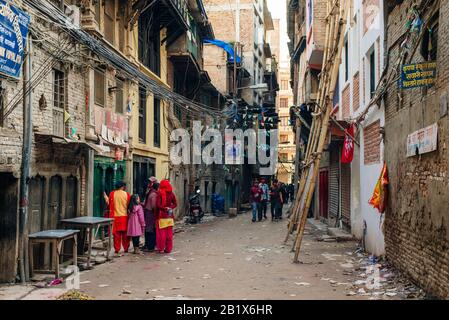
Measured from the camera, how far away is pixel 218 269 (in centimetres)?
1083

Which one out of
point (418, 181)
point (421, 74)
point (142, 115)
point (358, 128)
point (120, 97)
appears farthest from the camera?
point (142, 115)

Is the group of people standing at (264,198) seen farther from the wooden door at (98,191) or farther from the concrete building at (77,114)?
the wooden door at (98,191)

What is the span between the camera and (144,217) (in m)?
13.7

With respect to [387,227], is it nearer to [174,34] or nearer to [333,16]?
[333,16]

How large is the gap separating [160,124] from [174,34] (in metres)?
4.02

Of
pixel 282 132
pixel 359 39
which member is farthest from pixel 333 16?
pixel 282 132

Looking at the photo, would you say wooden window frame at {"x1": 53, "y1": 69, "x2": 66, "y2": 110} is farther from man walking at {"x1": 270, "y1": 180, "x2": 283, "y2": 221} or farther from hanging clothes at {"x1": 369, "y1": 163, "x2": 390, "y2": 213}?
man walking at {"x1": 270, "y1": 180, "x2": 283, "y2": 221}

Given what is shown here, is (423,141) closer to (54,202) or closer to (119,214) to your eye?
(54,202)

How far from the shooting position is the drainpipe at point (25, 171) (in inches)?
353

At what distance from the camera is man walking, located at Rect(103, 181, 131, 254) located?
12.8 m

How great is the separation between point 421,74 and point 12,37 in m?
6.27

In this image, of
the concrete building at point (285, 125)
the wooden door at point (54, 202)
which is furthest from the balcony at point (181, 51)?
the concrete building at point (285, 125)

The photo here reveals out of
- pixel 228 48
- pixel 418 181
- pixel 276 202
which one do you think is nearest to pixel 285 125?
pixel 228 48

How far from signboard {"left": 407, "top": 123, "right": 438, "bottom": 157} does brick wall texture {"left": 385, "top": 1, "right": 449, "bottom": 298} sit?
0.29 ft
